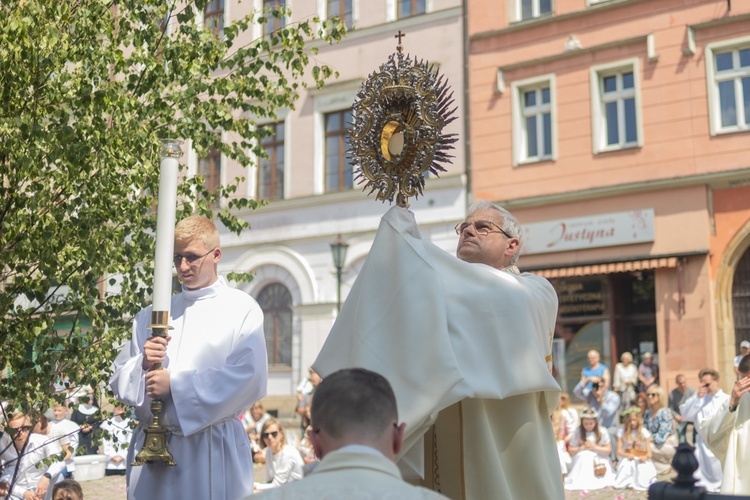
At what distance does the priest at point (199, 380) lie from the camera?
3924 mm

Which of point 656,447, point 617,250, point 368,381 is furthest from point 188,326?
point 617,250

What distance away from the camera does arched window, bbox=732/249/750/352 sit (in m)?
17.2

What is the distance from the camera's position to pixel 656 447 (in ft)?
40.0

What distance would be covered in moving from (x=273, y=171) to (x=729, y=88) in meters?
10.9

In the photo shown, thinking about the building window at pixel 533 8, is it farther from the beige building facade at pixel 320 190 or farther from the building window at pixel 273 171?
the building window at pixel 273 171

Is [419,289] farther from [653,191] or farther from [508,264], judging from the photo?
[653,191]

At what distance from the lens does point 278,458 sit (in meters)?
10.9

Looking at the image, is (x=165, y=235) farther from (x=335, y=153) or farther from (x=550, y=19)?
(x=335, y=153)

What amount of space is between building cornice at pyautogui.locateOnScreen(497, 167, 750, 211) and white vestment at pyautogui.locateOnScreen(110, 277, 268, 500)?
14785 millimetres

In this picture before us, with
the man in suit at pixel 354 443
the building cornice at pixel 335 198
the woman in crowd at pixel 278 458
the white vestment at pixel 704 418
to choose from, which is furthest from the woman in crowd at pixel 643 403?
the man in suit at pixel 354 443

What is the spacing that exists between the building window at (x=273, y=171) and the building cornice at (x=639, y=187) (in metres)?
6.18

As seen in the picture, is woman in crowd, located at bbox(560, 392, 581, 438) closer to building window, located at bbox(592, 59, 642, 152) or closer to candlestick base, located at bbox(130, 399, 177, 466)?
building window, located at bbox(592, 59, 642, 152)

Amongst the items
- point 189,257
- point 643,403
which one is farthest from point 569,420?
point 189,257

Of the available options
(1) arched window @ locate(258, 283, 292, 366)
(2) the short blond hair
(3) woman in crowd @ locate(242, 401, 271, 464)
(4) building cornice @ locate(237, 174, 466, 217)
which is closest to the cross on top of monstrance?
(2) the short blond hair
